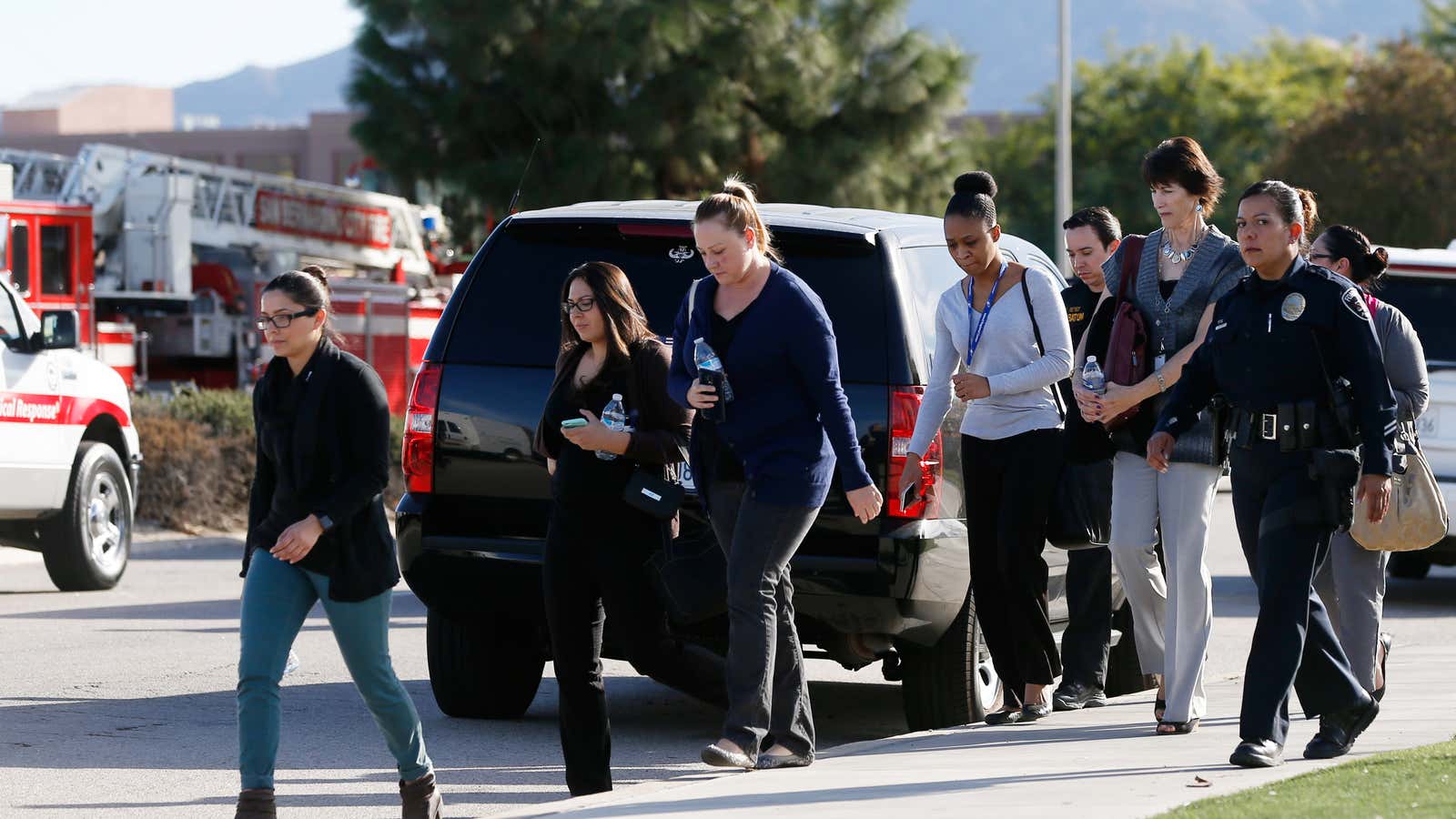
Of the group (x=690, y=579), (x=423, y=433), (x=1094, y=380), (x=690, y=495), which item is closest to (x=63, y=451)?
(x=423, y=433)

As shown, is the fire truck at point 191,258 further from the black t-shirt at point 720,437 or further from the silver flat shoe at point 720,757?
the silver flat shoe at point 720,757

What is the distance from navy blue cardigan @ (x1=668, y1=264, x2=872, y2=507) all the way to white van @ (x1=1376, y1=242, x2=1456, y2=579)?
705cm

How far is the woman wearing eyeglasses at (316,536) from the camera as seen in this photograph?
5.78m

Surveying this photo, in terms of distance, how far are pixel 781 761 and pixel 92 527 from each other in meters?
7.85

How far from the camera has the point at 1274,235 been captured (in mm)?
6375

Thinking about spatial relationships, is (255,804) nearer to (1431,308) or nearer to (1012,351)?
(1012,351)

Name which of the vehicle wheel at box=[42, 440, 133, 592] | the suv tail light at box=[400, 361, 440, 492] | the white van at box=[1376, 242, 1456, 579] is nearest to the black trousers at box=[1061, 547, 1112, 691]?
the suv tail light at box=[400, 361, 440, 492]

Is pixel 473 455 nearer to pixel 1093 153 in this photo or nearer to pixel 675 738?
pixel 675 738

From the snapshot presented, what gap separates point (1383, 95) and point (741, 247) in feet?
114

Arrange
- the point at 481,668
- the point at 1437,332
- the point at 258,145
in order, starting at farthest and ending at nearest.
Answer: the point at 258,145 < the point at 1437,332 < the point at 481,668

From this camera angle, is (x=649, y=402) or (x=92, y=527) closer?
(x=649, y=402)

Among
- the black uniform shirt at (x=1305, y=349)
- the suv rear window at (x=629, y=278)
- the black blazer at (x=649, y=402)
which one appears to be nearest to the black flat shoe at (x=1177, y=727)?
the black uniform shirt at (x=1305, y=349)

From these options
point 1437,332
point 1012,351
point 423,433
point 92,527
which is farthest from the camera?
point 92,527

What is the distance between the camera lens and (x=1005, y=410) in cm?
734
